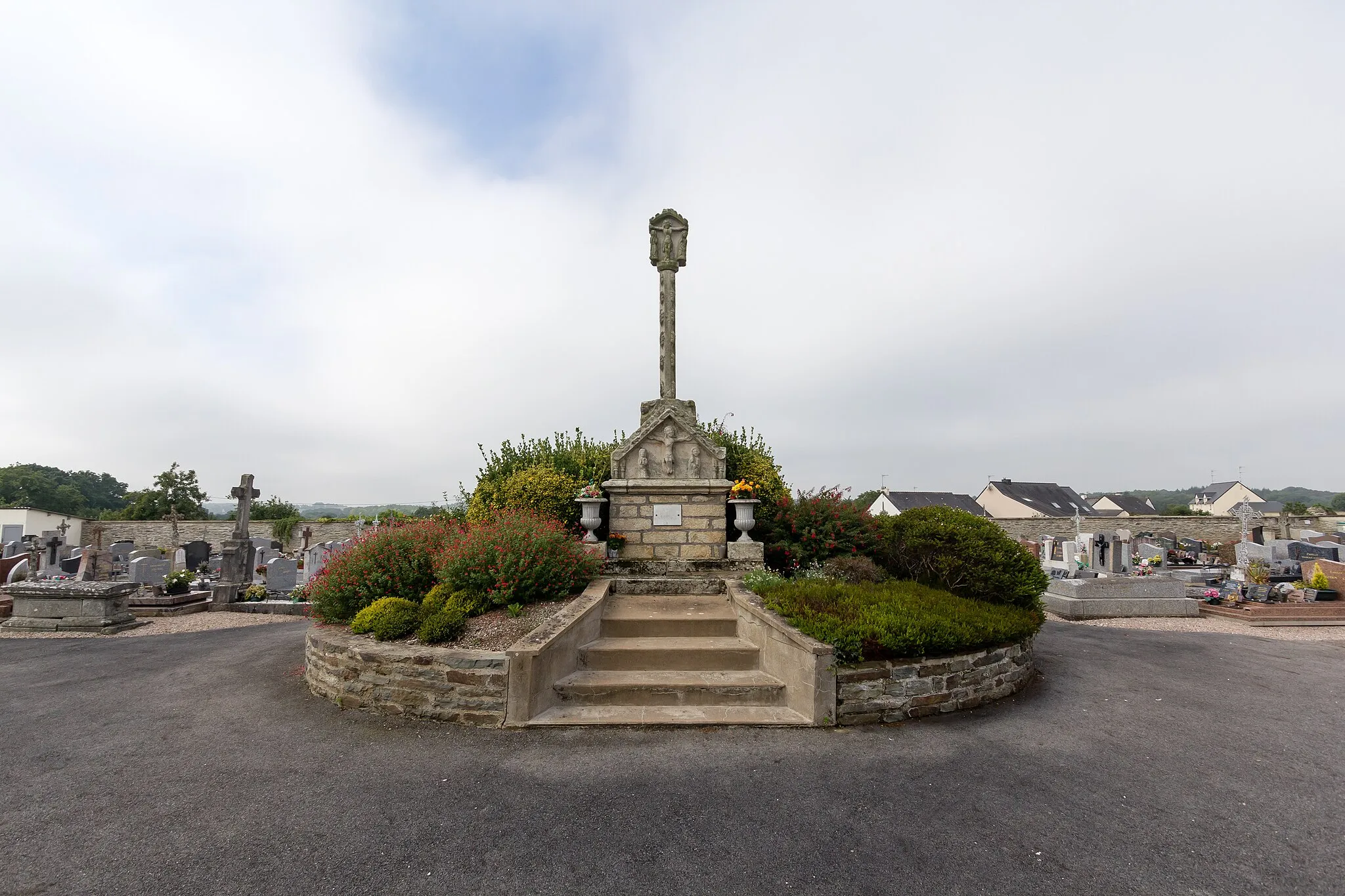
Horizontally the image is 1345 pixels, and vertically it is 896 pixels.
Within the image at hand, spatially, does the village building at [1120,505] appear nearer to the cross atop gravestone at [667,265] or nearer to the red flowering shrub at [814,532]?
the red flowering shrub at [814,532]

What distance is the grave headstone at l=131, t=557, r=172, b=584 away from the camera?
12.3 m

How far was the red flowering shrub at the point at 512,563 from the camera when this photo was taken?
21.3 ft

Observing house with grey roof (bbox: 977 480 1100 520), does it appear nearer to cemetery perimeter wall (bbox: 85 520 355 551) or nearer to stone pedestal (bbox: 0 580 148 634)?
cemetery perimeter wall (bbox: 85 520 355 551)

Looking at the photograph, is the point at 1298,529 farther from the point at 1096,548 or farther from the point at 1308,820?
the point at 1308,820

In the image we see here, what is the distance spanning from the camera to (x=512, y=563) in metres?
6.61

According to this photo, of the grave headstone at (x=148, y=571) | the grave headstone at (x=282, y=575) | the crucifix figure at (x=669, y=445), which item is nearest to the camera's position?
the crucifix figure at (x=669, y=445)

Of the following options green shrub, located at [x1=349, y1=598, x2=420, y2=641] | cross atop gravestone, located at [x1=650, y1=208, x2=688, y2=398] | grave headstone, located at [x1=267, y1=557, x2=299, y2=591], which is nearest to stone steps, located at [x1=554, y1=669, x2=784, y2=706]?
green shrub, located at [x1=349, y1=598, x2=420, y2=641]

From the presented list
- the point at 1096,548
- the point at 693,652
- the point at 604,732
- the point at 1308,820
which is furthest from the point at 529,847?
the point at 1096,548

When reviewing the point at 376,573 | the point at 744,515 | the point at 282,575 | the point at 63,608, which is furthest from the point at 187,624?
the point at 744,515

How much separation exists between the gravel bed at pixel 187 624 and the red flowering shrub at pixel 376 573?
4.61 m

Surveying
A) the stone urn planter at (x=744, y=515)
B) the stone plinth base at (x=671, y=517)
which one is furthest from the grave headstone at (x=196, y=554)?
the stone urn planter at (x=744, y=515)

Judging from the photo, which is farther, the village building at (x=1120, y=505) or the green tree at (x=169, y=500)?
the village building at (x=1120, y=505)

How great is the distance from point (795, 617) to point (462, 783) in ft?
10.8

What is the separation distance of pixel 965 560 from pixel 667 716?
4.88 metres
